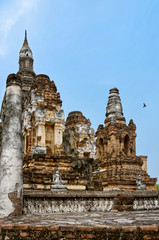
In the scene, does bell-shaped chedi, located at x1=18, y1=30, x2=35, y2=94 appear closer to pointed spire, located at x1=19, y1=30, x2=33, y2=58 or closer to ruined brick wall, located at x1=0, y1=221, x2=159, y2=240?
pointed spire, located at x1=19, y1=30, x2=33, y2=58

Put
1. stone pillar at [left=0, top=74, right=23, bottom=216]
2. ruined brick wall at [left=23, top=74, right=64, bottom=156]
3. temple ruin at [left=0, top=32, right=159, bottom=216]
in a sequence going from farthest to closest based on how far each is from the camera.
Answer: ruined brick wall at [left=23, top=74, right=64, bottom=156] < temple ruin at [left=0, top=32, right=159, bottom=216] < stone pillar at [left=0, top=74, right=23, bottom=216]

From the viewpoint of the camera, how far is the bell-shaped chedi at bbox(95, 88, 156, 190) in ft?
70.7

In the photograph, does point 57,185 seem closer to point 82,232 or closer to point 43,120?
point 43,120

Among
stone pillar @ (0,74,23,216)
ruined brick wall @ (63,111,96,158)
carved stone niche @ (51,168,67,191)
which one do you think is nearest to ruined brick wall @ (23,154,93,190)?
carved stone niche @ (51,168,67,191)

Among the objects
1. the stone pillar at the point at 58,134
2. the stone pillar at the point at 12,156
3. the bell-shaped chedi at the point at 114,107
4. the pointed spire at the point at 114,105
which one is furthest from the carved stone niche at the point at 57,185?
the pointed spire at the point at 114,105

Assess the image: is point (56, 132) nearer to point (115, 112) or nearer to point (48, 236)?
point (115, 112)

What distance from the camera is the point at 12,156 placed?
7.66 metres

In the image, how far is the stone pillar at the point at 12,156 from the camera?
720 centimetres

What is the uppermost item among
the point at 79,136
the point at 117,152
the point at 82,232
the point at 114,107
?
the point at 114,107

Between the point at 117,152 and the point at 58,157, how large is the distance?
9.48 metres

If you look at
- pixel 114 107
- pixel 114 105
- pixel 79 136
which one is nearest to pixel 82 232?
pixel 79 136

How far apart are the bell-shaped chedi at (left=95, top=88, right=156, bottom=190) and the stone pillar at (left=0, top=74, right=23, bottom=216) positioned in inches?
567

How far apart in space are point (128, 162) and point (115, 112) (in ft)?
18.0

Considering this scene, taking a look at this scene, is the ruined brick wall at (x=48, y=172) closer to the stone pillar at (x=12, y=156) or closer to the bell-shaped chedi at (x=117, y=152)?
the bell-shaped chedi at (x=117, y=152)
